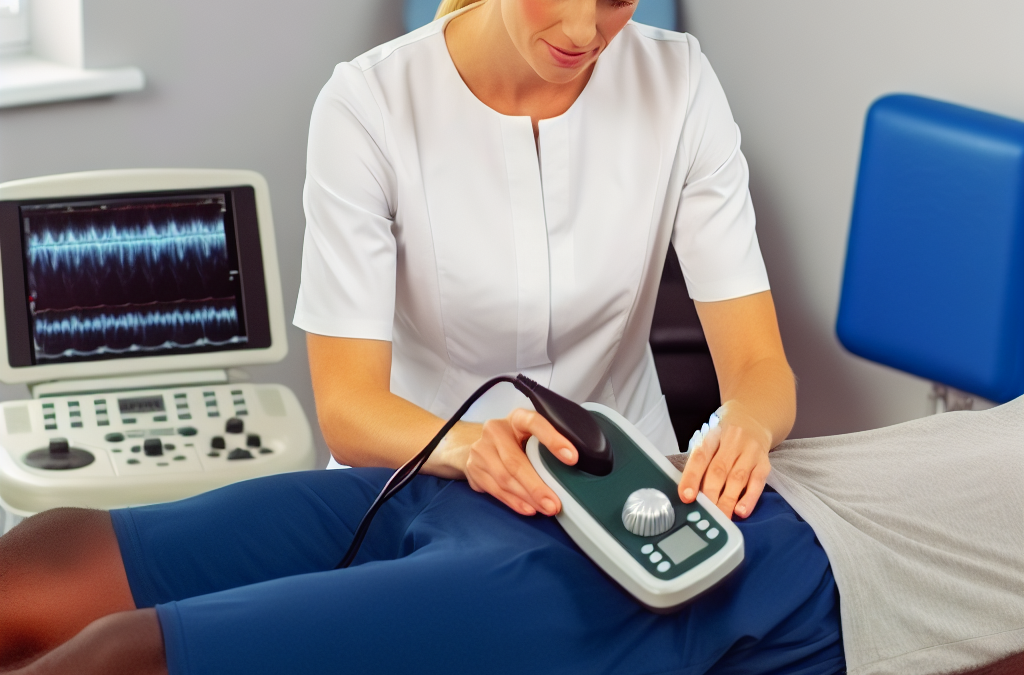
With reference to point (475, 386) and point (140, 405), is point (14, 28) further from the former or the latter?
point (475, 386)

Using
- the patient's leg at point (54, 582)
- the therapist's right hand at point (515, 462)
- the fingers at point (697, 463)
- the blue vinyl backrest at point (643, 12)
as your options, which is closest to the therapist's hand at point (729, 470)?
the fingers at point (697, 463)

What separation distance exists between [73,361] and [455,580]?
0.85 m

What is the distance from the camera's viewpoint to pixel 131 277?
150 cm

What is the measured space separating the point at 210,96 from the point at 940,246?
149 centimetres

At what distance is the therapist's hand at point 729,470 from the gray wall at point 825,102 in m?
0.75

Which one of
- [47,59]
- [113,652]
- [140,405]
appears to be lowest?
[140,405]

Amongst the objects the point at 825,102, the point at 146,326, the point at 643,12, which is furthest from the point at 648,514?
the point at 643,12

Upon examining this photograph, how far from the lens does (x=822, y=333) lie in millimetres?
1993

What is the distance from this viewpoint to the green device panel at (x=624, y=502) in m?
0.84

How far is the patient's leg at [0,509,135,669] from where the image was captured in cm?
86

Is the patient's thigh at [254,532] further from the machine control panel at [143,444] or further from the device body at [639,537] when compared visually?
the machine control panel at [143,444]

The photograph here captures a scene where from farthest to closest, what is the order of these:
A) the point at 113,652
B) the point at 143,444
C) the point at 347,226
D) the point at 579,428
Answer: the point at 143,444
the point at 347,226
the point at 579,428
the point at 113,652

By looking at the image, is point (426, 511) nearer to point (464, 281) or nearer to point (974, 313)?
point (464, 281)

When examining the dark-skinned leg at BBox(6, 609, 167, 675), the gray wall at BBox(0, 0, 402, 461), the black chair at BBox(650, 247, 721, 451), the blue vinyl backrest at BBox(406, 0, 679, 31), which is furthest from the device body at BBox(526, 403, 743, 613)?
the gray wall at BBox(0, 0, 402, 461)
